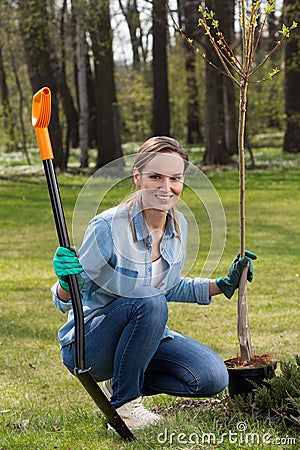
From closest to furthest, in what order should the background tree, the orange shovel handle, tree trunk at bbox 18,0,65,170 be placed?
the orange shovel handle < tree trunk at bbox 18,0,65,170 < the background tree

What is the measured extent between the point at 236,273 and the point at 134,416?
773mm

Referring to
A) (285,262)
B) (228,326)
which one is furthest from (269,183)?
(228,326)

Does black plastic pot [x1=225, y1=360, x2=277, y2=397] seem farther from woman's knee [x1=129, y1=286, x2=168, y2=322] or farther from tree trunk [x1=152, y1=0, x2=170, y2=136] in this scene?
tree trunk [x1=152, y1=0, x2=170, y2=136]

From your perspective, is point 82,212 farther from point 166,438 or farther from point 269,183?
point 269,183

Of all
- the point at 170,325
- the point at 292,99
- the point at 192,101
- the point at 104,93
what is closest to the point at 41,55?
the point at 104,93

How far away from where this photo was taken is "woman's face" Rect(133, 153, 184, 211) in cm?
336

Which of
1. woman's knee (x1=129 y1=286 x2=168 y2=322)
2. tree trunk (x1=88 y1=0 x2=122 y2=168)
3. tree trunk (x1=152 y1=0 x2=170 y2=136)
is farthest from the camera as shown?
tree trunk (x1=152 y1=0 x2=170 y2=136)

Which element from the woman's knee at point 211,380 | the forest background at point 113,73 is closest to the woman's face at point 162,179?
the woman's knee at point 211,380

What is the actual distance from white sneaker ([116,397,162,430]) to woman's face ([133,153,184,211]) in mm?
870

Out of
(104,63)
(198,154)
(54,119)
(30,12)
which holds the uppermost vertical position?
(30,12)

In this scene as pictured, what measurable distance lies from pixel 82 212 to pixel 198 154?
66.7 ft

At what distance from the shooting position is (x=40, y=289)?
7.50 metres

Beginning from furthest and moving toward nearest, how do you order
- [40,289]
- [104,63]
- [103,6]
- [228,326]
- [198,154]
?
[198,154] → [104,63] → [103,6] → [40,289] → [228,326]

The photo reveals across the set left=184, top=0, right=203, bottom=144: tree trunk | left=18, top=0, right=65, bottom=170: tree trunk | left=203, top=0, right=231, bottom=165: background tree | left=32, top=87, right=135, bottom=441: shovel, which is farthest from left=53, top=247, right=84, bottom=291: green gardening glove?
left=184, top=0, right=203, bottom=144: tree trunk
